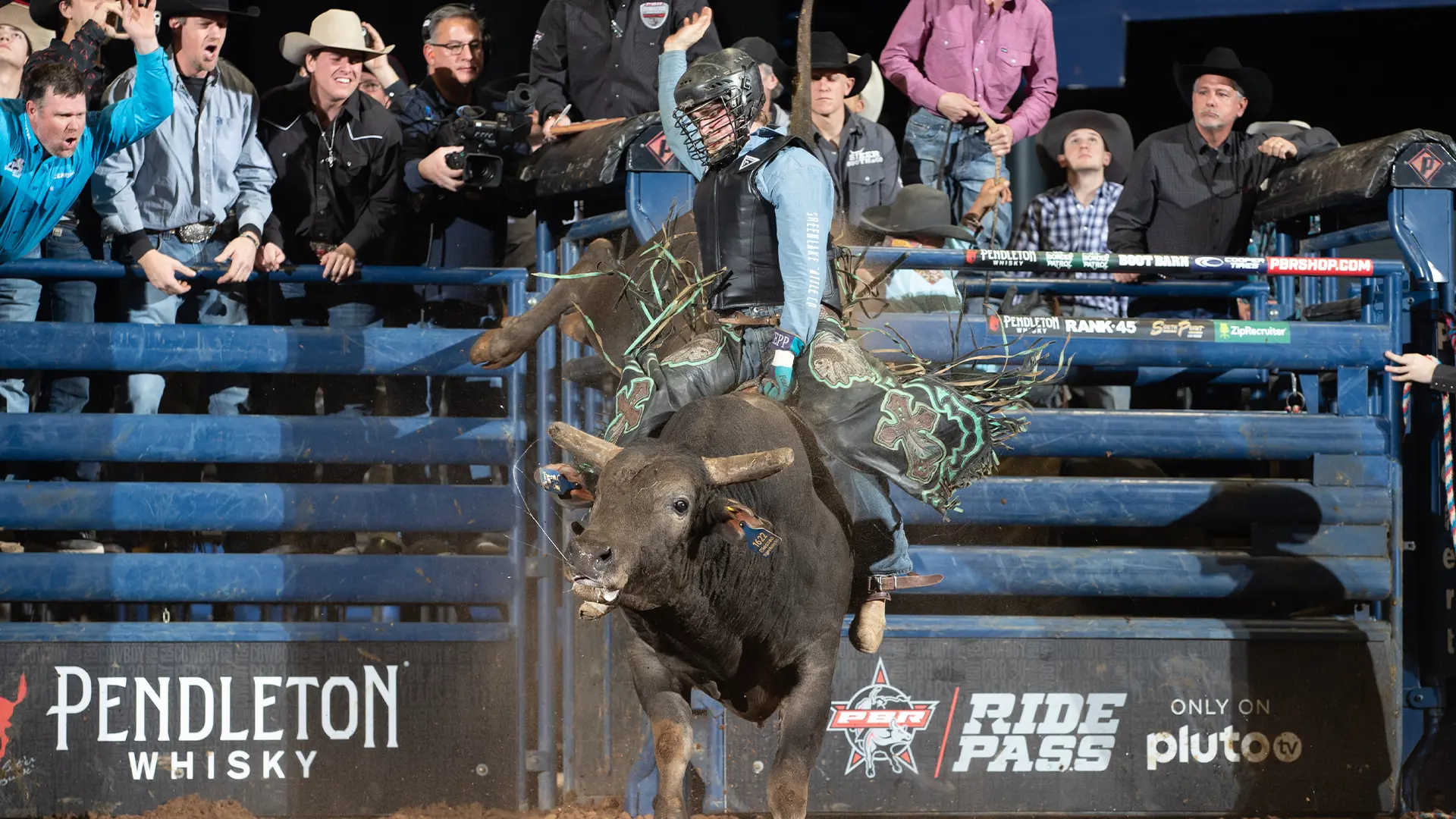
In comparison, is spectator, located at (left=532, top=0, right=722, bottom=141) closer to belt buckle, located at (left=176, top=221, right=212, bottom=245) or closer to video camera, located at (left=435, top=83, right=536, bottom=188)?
video camera, located at (left=435, top=83, right=536, bottom=188)

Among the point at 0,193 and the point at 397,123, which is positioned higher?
the point at 397,123

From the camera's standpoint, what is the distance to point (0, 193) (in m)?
5.81

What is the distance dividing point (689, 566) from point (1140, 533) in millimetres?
3741

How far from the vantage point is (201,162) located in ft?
21.5

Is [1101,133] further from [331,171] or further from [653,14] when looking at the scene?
[331,171]

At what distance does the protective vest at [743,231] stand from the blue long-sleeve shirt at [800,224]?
33 millimetres

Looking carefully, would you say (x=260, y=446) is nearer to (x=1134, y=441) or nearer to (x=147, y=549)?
(x=147, y=549)

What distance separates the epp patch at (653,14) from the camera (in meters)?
7.39

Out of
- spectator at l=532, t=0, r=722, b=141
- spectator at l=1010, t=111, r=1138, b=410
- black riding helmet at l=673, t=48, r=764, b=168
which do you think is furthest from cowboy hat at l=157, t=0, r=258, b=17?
spectator at l=1010, t=111, r=1138, b=410

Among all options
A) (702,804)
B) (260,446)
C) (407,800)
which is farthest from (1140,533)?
(260,446)

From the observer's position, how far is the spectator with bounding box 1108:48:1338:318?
293 inches

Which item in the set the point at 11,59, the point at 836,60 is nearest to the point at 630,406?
the point at 11,59

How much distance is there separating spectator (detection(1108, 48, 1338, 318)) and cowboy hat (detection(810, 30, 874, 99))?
1.46 meters

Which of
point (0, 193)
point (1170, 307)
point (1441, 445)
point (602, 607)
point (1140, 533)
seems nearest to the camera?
point (602, 607)
